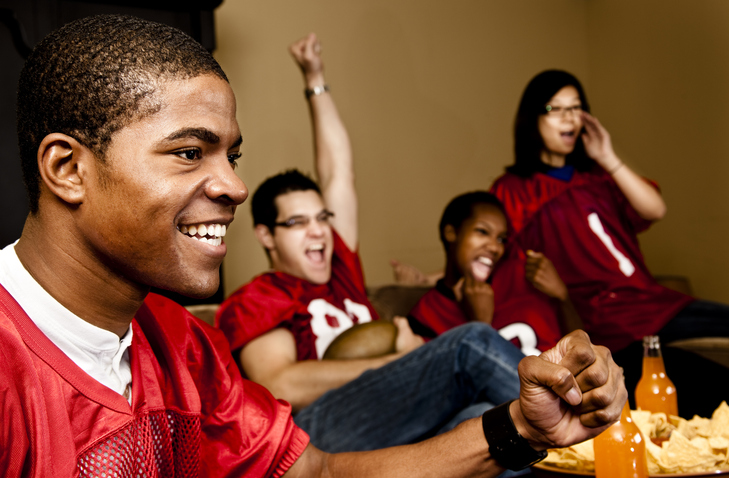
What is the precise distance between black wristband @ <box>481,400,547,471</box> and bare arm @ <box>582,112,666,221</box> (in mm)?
1815

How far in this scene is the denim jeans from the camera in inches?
57.6

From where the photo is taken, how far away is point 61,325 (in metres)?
0.71

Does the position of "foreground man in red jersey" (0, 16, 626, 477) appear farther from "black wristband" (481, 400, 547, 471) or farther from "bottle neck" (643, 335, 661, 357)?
"bottle neck" (643, 335, 661, 357)

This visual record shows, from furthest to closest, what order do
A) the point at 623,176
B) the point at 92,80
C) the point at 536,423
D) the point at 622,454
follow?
the point at 623,176 < the point at 622,454 < the point at 536,423 < the point at 92,80

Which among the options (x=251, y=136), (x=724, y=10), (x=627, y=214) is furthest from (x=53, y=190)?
(x=724, y=10)

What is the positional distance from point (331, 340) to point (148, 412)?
1.01 m

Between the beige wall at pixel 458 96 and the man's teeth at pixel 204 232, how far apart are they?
7.79ft

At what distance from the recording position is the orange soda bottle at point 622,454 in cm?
95

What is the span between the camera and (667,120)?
3297 mm

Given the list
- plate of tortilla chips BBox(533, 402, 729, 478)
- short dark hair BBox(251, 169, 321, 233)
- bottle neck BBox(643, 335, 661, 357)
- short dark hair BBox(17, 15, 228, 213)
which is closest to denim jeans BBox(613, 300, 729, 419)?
bottle neck BBox(643, 335, 661, 357)

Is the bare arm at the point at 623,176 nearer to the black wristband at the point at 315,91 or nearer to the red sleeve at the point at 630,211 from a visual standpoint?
the red sleeve at the point at 630,211

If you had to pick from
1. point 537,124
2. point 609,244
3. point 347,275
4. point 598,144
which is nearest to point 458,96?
point 537,124

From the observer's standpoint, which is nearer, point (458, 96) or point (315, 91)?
point (315, 91)

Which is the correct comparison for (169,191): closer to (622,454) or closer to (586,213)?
(622,454)
